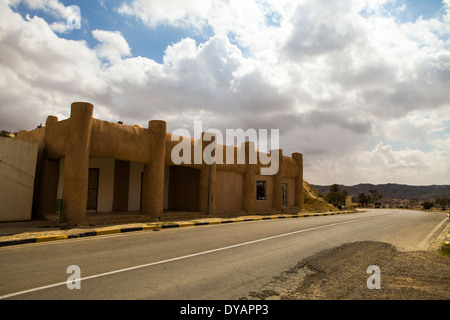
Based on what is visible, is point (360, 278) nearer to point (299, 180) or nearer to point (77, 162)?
point (77, 162)

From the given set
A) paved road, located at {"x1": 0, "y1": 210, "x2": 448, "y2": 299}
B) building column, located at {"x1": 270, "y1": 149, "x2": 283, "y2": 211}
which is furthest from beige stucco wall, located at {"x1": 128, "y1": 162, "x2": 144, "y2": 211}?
building column, located at {"x1": 270, "y1": 149, "x2": 283, "y2": 211}

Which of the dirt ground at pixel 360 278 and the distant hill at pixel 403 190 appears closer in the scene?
the dirt ground at pixel 360 278

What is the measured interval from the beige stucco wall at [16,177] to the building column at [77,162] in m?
2.70

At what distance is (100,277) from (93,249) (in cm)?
297

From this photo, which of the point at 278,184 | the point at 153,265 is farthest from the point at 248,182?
the point at 153,265

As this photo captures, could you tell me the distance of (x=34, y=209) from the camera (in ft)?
49.7

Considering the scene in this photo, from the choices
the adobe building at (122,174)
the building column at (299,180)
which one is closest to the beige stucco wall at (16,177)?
the adobe building at (122,174)

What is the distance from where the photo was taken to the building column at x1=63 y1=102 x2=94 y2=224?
1225 cm

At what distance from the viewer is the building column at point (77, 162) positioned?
12250 millimetres

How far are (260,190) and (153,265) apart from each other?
19024 mm

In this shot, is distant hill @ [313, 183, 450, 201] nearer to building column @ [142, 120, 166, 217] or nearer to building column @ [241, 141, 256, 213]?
building column @ [241, 141, 256, 213]

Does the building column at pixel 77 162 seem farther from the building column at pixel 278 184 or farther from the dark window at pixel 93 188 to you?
the building column at pixel 278 184
